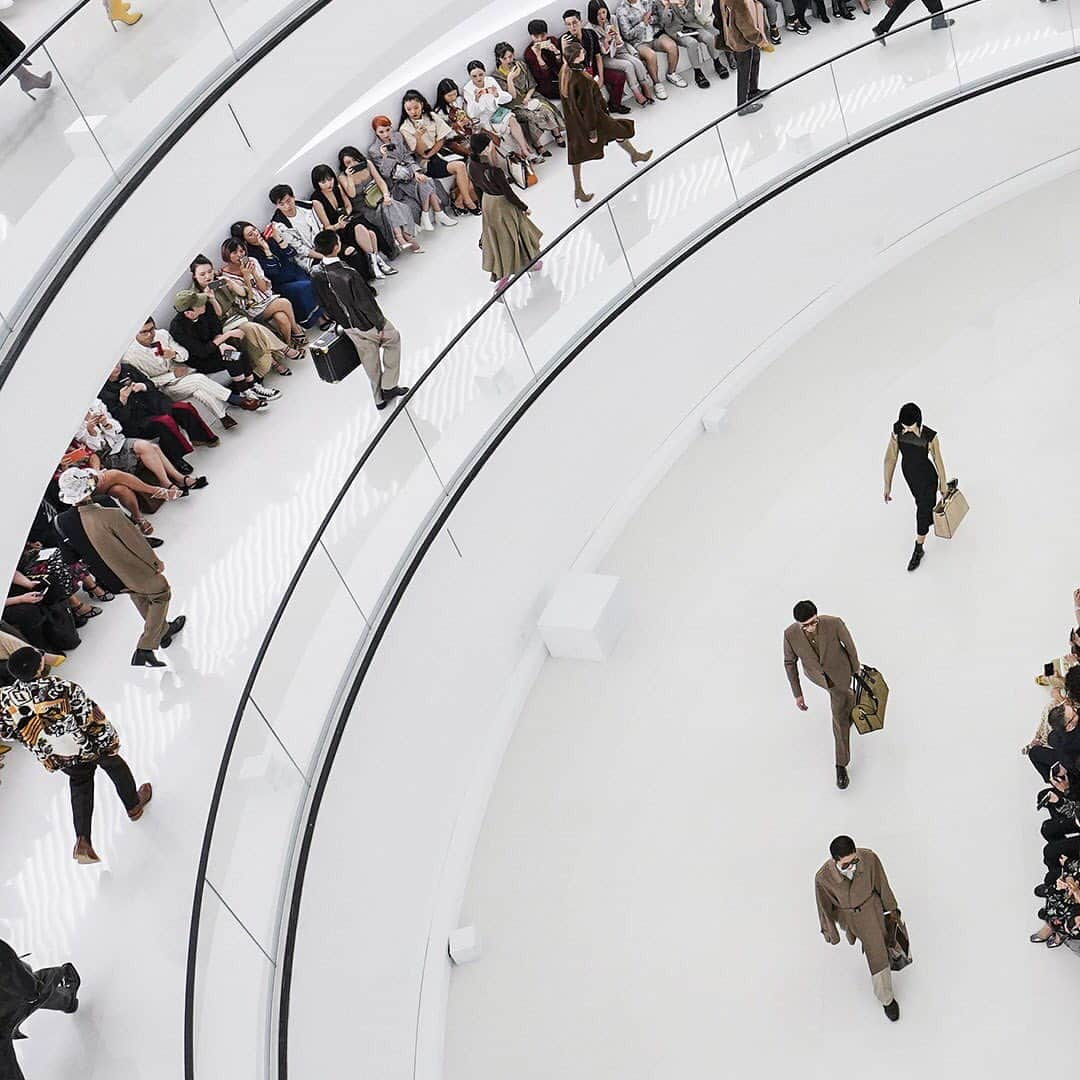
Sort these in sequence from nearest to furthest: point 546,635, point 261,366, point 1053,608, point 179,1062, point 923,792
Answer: point 179,1062 → point 923,792 → point 1053,608 → point 546,635 → point 261,366

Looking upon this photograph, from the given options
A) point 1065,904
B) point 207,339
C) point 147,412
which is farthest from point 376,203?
point 1065,904

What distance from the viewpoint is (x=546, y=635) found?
38.3 ft

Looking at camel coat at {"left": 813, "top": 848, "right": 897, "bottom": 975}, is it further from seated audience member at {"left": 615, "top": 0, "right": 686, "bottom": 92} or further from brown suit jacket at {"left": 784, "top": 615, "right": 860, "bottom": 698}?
seated audience member at {"left": 615, "top": 0, "right": 686, "bottom": 92}

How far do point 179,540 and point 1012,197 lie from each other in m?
9.62

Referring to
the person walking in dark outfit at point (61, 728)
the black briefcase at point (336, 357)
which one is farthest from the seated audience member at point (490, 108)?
the person walking in dark outfit at point (61, 728)

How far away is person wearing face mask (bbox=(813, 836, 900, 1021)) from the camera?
8203mm

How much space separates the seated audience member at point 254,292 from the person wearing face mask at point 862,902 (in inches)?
314

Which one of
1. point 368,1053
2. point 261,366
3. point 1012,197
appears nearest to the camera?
point 368,1053

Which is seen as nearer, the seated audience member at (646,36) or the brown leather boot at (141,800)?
the brown leather boot at (141,800)

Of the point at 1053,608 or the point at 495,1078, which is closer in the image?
the point at 495,1078

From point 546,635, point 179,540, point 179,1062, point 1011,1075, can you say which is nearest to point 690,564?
point 546,635

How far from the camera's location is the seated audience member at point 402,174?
1502 cm

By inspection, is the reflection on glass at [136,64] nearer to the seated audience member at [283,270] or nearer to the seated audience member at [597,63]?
the seated audience member at [283,270]

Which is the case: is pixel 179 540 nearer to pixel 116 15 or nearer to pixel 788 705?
pixel 116 15
